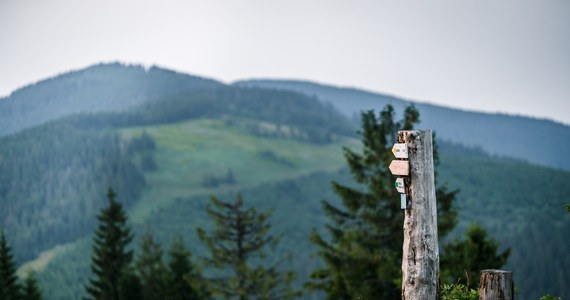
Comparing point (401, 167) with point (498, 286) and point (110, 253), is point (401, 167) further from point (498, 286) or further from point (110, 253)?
point (110, 253)

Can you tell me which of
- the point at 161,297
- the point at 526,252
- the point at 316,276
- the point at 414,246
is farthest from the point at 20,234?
the point at 414,246

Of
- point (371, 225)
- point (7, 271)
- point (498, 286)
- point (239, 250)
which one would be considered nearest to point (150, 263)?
point (7, 271)

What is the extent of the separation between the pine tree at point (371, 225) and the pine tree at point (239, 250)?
22.4ft

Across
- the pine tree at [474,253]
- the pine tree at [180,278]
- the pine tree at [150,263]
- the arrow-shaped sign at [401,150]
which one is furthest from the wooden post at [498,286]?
the pine tree at [150,263]

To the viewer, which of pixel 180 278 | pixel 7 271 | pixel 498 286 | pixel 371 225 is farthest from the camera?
pixel 7 271

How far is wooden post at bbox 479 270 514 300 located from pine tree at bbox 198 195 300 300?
19.6m

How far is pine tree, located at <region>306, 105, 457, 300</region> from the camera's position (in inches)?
773

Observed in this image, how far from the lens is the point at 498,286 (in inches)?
325

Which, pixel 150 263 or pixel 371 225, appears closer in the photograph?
pixel 371 225

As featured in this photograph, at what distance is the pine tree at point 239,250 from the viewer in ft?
91.9

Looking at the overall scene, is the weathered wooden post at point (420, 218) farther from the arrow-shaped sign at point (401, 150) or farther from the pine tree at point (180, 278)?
the pine tree at point (180, 278)

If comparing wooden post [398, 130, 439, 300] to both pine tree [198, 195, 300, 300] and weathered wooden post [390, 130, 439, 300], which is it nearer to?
weathered wooden post [390, 130, 439, 300]

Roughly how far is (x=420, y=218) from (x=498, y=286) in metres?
1.18

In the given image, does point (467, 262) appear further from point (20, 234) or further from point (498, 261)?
point (20, 234)
